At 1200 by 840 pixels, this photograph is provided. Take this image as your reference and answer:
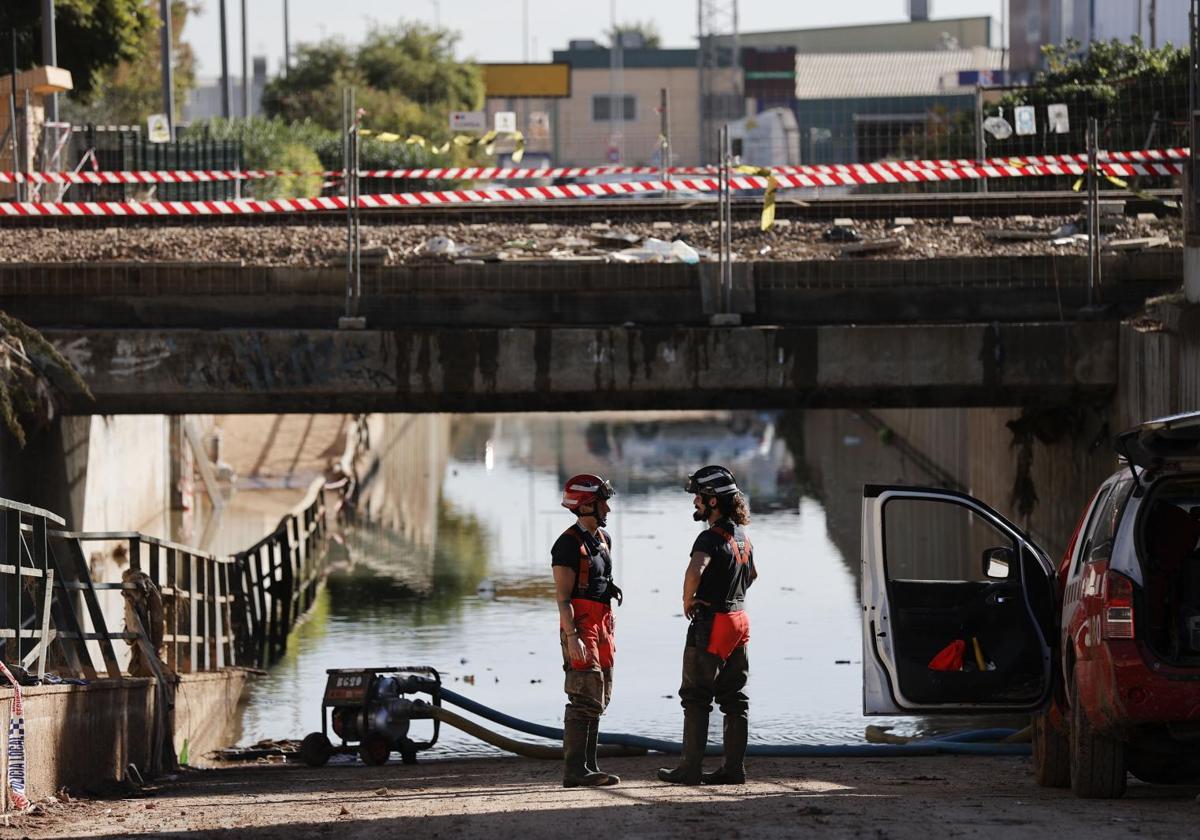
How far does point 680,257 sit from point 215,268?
4558 millimetres

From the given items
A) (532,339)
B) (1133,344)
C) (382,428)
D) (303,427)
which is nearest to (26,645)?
(532,339)

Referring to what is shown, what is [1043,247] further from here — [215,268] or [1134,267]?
[215,268]

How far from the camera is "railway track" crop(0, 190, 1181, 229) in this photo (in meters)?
22.2

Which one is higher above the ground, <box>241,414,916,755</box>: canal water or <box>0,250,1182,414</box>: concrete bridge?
<box>0,250,1182,414</box>: concrete bridge

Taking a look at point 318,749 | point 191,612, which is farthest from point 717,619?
point 191,612

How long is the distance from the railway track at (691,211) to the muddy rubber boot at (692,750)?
1276 cm

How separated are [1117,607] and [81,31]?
30485 millimetres

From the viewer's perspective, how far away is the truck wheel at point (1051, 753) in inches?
381

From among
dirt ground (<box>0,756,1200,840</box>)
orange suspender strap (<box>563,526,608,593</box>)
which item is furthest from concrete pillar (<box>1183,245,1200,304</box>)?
orange suspender strap (<box>563,526,608,593</box>)

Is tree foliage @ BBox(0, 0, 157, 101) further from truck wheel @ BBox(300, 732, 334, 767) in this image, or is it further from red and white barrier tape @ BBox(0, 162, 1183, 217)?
truck wheel @ BBox(300, 732, 334, 767)

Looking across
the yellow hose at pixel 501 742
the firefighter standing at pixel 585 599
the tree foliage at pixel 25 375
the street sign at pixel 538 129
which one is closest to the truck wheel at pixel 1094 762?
the firefighter standing at pixel 585 599

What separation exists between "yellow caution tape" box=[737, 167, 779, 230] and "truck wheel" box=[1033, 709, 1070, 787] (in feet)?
35.1

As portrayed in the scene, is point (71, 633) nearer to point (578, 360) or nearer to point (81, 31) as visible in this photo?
point (578, 360)

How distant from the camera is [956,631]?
31.9 ft
